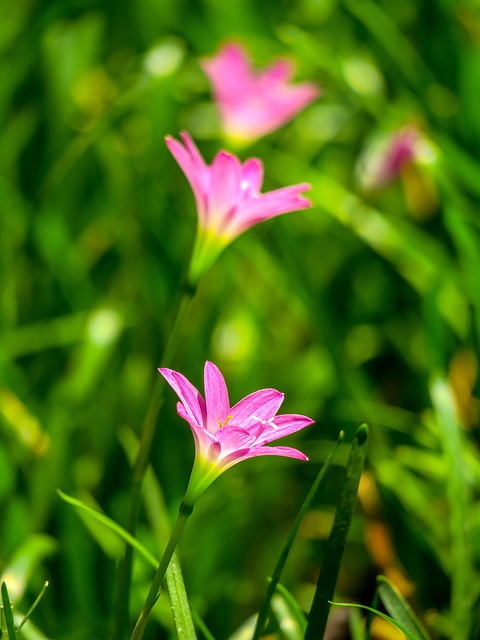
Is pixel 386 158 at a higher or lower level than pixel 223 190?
lower

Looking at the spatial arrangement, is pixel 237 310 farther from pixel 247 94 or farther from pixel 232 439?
pixel 232 439

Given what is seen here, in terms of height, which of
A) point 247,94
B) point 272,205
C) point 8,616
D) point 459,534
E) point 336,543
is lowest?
point 459,534

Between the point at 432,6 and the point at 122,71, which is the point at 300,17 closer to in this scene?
the point at 432,6

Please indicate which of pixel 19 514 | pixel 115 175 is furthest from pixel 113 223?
pixel 19 514

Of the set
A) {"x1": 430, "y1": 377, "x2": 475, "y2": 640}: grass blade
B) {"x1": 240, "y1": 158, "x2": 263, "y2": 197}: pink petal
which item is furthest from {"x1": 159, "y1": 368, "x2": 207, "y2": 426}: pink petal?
{"x1": 430, "y1": 377, "x2": 475, "y2": 640}: grass blade

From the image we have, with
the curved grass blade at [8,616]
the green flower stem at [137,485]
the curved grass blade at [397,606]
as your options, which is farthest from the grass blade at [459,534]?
the curved grass blade at [8,616]

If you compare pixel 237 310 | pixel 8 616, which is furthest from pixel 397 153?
pixel 8 616

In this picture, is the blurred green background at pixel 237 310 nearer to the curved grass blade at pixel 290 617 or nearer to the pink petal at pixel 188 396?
the curved grass blade at pixel 290 617

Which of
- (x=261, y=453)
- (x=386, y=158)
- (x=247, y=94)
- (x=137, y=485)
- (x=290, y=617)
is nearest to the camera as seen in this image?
(x=261, y=453)
